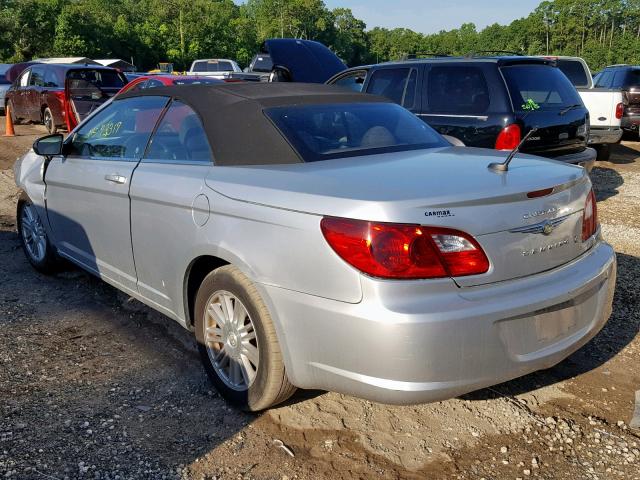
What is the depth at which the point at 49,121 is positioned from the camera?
578 inches

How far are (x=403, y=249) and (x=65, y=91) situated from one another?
42.6ft

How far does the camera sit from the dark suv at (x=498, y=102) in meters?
6.45

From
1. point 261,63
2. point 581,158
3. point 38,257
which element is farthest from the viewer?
point 261,63

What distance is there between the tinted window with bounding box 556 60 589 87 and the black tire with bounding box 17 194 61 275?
9.60 m

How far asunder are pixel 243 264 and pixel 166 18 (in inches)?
2787

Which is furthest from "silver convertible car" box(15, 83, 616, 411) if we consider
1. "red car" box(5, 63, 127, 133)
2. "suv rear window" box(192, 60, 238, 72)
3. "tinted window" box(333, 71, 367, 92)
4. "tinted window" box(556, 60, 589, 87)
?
"suv rear window" box(192, 60, 238, 72)

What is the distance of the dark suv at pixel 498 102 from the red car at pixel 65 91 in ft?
27.7

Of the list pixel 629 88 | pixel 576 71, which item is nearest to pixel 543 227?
pixel 576 71

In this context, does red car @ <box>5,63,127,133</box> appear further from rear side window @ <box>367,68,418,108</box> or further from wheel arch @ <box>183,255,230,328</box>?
wheel arch @ <box>183,255,230,328</box>

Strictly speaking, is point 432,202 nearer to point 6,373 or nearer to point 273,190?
point 273,190

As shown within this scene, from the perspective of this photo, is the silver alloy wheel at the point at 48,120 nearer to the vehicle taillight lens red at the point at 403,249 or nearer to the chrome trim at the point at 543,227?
the vehicle taillight lens red at the point at 403,249

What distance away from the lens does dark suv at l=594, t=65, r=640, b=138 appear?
12578 millimetres

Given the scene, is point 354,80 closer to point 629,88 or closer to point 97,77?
point 629,88

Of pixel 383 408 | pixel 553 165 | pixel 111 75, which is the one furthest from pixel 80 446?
pixel 111 75
